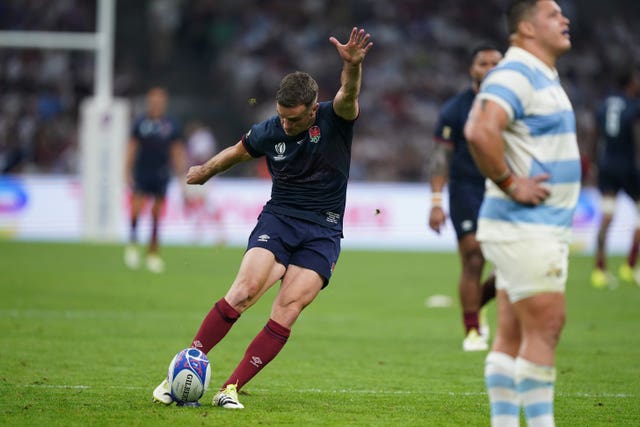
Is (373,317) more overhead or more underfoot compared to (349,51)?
more underfoot

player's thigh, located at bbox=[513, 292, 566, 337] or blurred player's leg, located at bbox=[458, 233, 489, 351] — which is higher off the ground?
player's thigh, located at bbox=[513, 292, 566, 337]

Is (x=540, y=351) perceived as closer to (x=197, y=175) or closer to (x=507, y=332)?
(x=507, y=332)

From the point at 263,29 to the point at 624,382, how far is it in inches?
946

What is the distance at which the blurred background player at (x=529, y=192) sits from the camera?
17.7 feet

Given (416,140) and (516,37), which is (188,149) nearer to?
(416,140)

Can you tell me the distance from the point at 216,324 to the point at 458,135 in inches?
168

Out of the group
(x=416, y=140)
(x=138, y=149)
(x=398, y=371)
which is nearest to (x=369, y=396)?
(x=398, y=371)

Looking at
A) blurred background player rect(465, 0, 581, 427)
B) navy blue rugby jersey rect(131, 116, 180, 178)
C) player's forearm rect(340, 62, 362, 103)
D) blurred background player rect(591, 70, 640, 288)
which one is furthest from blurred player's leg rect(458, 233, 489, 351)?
navy blue rugby jersey rect(131, 116, 180, 178)

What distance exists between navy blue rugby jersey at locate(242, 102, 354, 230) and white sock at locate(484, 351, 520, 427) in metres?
2.32

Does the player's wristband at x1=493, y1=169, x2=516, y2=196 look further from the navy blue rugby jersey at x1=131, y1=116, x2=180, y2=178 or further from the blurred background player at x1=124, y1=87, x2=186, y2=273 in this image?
the navy blue rugby jersey at x1=131, y1=116, x2=180, y2=178

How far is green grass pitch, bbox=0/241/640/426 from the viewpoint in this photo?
7.15m

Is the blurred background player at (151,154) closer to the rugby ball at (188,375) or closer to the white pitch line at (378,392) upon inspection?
the white pitch line at (378,392)

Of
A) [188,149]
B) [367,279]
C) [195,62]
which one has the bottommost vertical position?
[367,279]

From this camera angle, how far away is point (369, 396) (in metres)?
7.91
